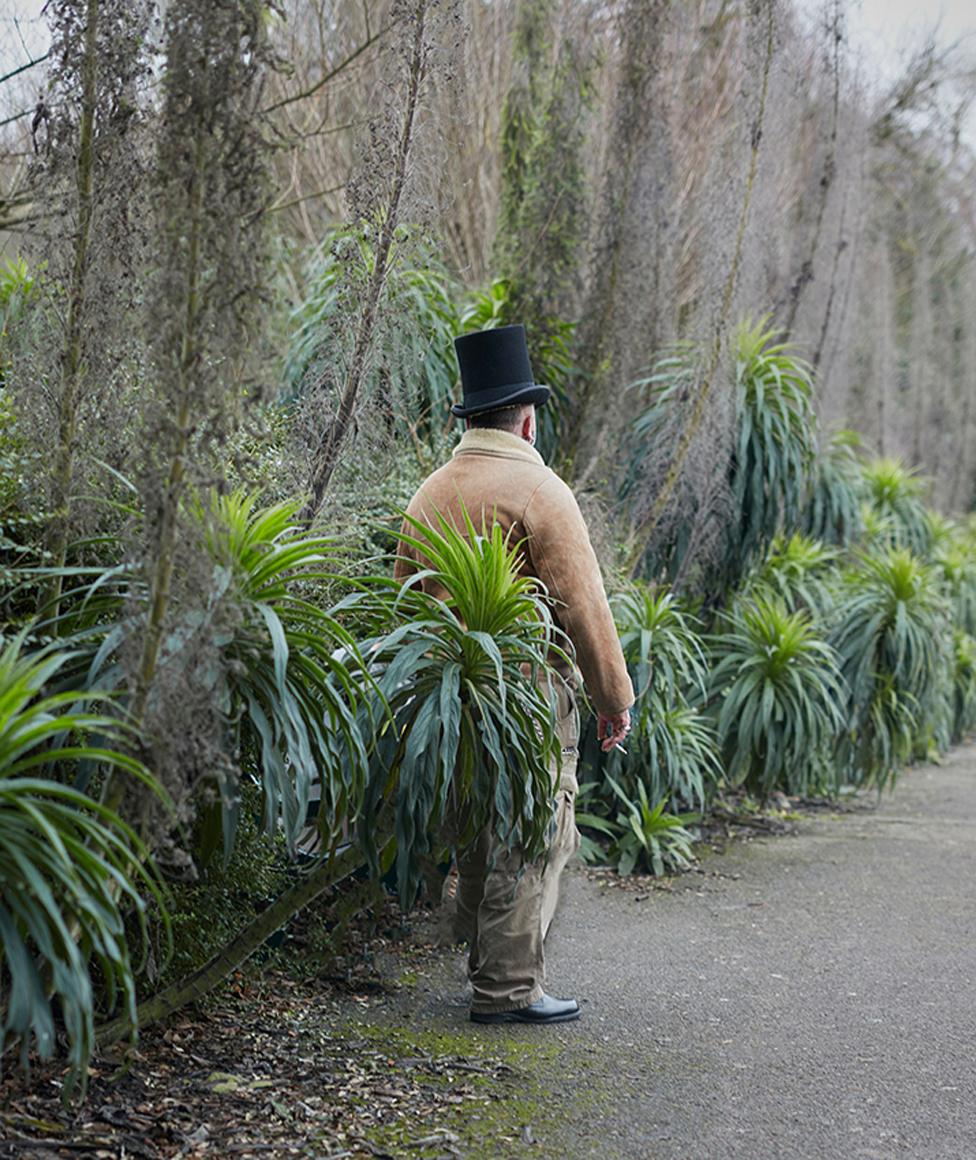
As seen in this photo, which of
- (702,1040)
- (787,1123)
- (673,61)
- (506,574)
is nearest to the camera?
(787,1123)

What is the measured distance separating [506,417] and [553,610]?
66 cm

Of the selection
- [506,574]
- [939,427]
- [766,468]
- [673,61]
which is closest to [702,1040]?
[506,574]

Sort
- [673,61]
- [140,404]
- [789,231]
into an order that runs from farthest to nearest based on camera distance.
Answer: [789,231], [673,61], [140,404]

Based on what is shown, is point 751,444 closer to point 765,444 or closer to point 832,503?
point 765,444

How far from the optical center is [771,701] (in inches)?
302

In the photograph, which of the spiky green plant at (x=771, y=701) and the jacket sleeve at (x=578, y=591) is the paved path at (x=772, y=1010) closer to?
the spiky green plant at (x=771, y=701)

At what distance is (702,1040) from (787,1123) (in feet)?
2.20

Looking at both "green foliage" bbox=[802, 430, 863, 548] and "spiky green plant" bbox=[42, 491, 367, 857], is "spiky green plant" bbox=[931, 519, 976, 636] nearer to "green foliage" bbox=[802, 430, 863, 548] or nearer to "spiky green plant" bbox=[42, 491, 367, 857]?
"green foliage" bbox=[802, 430, 863, 548]

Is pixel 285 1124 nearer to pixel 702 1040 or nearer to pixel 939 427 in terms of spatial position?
pixel 702 1040

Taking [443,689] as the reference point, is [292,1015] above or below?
below

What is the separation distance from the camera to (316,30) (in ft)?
30.5

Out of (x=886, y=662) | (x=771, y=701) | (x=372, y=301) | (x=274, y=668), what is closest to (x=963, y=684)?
(x=886, y=662)

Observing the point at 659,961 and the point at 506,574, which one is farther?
the point at 659,961

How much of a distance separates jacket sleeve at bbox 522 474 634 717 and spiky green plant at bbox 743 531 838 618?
448 centimetres
